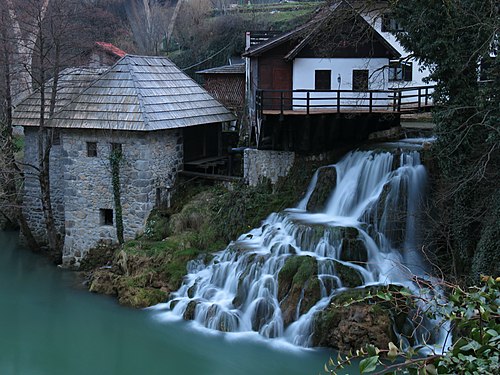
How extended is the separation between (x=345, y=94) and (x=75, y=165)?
7512 mm

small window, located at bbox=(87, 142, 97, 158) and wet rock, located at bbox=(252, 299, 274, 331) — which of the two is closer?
wet rock, located at bbox=(252, 299, 274, 331)

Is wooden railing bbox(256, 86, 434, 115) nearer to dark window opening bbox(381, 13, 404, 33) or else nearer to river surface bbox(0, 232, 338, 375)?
dark window opening bbox(381, 13, 404, 33)

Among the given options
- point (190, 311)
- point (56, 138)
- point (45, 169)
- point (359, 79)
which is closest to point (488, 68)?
point (359, 79)

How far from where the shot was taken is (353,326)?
12805 mm

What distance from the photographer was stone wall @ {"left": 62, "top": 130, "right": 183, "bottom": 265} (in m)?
17.7

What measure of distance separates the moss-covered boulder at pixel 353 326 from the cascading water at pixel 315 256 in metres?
0.30

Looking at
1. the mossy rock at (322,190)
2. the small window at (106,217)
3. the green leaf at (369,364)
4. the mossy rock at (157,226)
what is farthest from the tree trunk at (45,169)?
the green leaf at (369,364)

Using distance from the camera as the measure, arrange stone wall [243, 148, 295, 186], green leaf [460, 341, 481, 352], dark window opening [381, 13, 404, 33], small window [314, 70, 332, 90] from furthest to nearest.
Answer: small window [314, 70, 332, 90] < stone wall [243, 148, 295, 186] < dark window opening [381, 13, 404, 33] < green leaf [460, 341, 481, 352]

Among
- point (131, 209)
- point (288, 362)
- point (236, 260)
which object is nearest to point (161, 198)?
point (131, 209)

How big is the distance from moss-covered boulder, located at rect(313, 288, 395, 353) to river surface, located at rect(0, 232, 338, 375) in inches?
12.7

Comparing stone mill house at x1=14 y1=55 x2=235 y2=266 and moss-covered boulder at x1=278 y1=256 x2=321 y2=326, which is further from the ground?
stone mill house at x1=14 y1=55 x2=235 y2=266

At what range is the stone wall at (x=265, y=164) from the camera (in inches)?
707

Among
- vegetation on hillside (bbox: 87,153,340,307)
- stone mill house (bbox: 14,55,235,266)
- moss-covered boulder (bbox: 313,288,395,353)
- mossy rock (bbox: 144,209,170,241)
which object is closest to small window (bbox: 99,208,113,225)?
stone mill house (bbox: 14,55,235,266)

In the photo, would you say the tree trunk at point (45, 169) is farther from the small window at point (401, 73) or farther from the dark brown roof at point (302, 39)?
the small window at point (401, 73)
